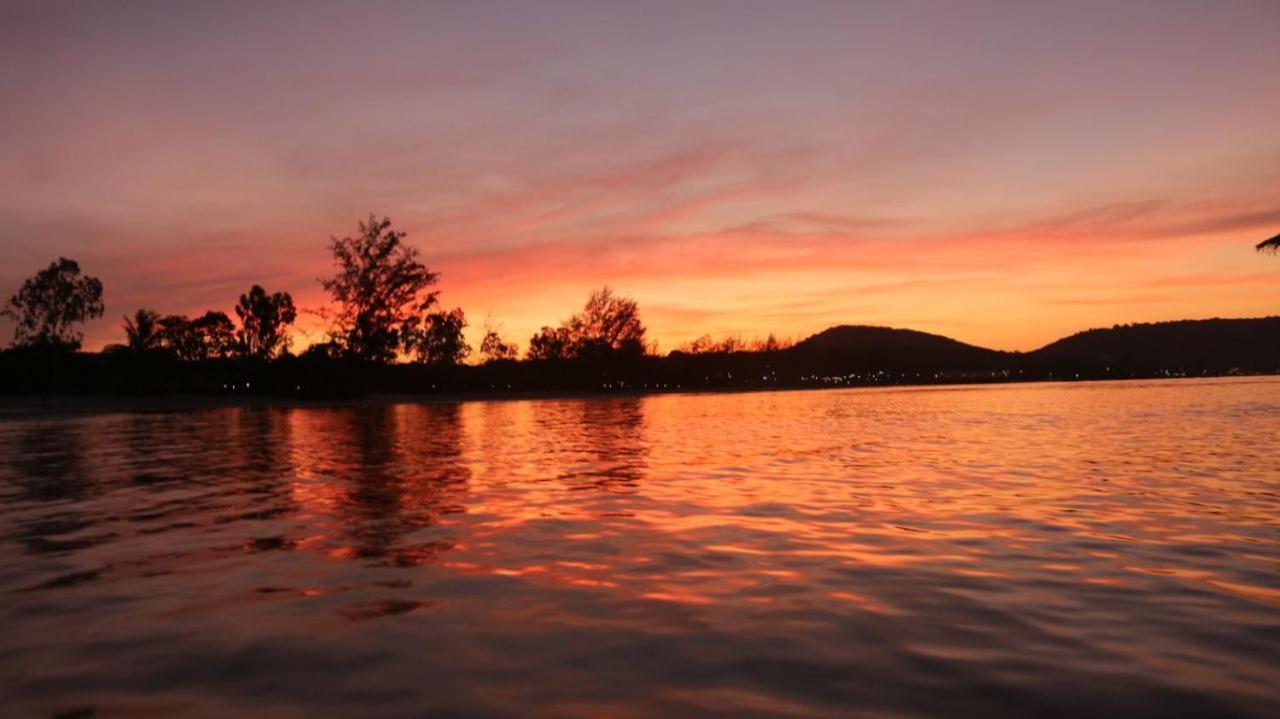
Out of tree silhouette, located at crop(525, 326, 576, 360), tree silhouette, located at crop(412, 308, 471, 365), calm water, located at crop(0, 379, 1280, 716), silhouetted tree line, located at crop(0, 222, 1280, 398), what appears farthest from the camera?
tree silhouette, located at crop(525, 326, 576, 360)

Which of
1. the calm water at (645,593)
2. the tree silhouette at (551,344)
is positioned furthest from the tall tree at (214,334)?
the calm water at (645,593)

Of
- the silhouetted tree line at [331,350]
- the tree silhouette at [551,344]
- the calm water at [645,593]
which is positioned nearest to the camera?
the calm water at [645,593]

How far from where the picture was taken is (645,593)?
7.96m

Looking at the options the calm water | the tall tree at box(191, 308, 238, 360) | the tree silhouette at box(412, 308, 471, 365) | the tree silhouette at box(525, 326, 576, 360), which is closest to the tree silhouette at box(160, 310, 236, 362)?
the tall tree at box(191, 308, 238, 360)

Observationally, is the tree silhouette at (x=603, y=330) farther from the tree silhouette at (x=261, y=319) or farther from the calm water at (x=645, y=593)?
the calm water at (x=645, y=593)

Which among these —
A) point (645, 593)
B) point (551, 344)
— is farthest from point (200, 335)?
point (645, 593)

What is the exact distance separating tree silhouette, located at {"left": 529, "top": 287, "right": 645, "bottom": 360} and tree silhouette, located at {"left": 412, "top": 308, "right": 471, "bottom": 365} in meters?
15.1

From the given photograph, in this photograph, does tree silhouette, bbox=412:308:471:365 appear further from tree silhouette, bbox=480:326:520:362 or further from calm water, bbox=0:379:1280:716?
calm water, bbox=0:379:1280:716

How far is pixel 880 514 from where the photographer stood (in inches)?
502

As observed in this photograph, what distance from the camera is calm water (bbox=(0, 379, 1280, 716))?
5289 mm

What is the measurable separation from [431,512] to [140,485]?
26.6 ft

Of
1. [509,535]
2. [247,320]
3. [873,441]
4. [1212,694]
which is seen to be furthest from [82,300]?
[1212,694]

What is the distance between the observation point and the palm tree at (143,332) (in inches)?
3017

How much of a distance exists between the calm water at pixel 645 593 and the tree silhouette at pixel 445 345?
85.0 m
